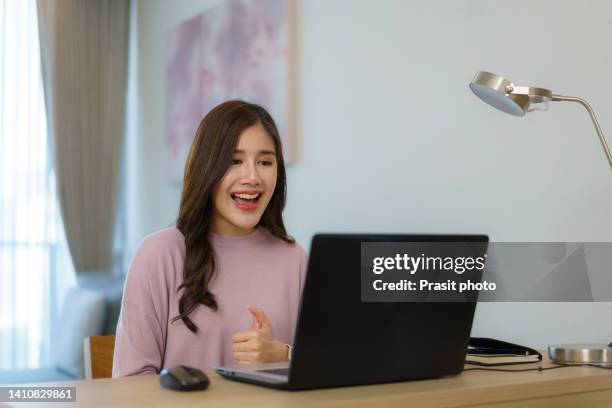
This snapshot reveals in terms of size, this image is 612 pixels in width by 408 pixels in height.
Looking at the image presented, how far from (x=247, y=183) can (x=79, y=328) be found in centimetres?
237

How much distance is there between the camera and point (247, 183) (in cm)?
171

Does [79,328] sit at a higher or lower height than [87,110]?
lower

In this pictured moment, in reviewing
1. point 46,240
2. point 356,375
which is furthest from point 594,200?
point 46,240

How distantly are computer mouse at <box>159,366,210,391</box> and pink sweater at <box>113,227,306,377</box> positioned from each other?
1.62 ft

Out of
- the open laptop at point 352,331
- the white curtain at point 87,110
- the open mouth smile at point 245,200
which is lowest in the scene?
the open laptop at point 352,331

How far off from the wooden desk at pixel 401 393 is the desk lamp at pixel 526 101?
0.13 meters

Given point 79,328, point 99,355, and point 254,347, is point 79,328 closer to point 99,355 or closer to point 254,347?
point 99,355

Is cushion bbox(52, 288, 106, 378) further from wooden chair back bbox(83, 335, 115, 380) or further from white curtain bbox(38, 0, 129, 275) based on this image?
wooden chair back bbox(83, 335, 115, 380)

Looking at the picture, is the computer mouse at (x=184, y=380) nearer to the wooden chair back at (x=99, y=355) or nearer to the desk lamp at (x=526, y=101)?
the desk lamp at (x=526, y=101)

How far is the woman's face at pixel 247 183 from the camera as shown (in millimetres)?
1712

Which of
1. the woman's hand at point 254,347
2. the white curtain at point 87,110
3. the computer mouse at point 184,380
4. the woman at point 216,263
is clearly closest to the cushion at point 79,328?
the white curtain at point 87,110

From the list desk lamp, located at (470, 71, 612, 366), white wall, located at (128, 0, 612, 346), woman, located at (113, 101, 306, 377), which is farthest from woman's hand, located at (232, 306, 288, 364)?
white wall, located at (128, 0, 612, 346)

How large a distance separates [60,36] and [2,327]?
1.62 metres

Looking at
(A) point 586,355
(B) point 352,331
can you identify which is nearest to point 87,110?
(A) point 586,355
